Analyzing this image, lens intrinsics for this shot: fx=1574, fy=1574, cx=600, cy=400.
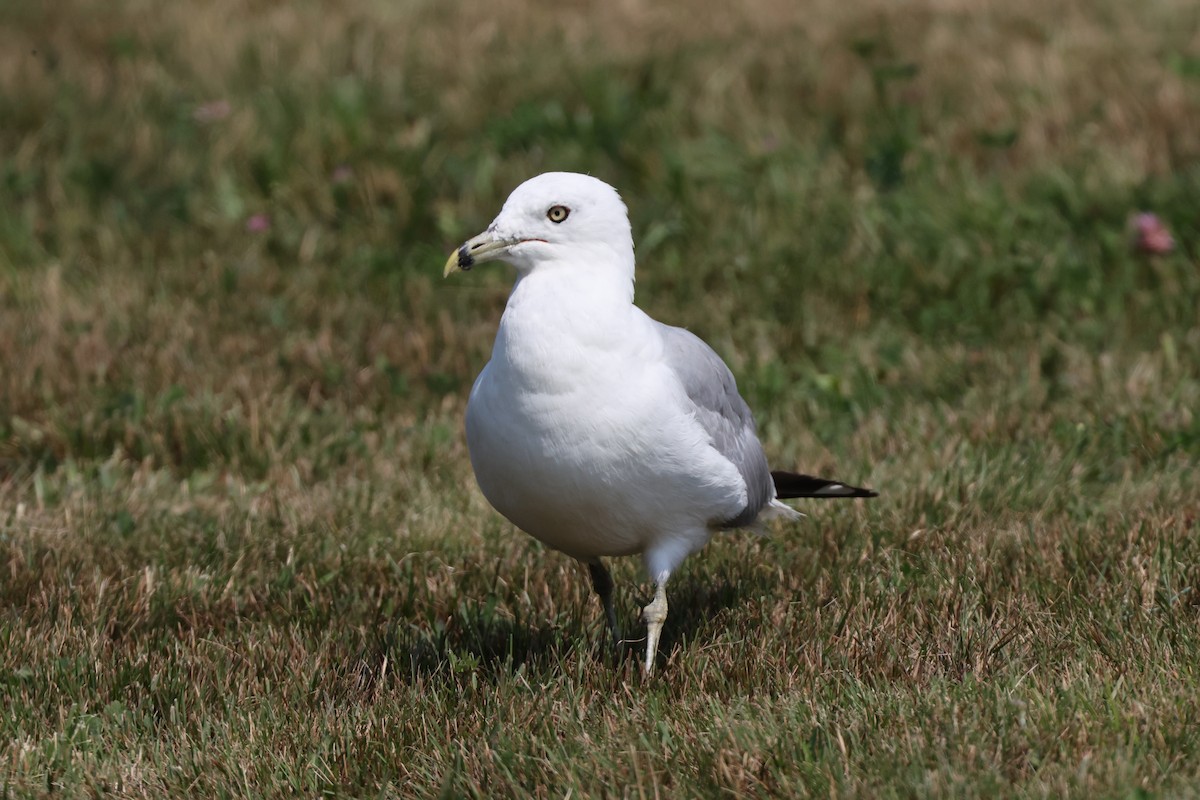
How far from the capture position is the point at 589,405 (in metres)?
3.86

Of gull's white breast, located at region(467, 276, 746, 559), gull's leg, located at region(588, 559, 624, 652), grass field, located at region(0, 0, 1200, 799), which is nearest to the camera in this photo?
grass field, located at region(0, 0, 1200, 799)

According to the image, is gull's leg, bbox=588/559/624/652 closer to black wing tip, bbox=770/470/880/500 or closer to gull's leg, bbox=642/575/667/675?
gull's leg, bbox=642/575/667/675

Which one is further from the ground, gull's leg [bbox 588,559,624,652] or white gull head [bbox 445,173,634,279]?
white gull head [bbox 445,173,634,279]

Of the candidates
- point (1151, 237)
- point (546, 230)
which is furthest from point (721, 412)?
point (1151, 237)

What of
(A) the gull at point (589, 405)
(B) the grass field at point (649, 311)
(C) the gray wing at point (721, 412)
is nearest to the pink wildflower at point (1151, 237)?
(B) the grass field at point (649, 311)

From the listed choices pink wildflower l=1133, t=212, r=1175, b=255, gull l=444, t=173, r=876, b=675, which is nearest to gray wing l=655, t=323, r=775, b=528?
gull l=444, t=173, r=876, b=675

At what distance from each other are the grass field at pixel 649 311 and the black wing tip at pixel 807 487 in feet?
0.66

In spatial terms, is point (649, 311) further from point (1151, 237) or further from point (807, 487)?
point (807, 487)

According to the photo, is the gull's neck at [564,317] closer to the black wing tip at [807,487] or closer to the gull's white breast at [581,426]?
the gull's white breast at [581,426]

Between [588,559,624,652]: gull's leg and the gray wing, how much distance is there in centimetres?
38

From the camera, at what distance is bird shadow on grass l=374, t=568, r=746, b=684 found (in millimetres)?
4234

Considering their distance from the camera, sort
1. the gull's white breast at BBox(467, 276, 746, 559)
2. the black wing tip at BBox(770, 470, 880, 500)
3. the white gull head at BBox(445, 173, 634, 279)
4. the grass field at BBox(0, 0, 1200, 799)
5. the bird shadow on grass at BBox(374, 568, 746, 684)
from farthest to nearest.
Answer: the black wing tip at BBox(770, 470, 880, 500)
the bird shadow on grass at BBox(374, 568, 746, 684)
the white gull head at BBox(445, 173, 634, 279)
the gull's white breast at BBox(467, 276, 746, 559)
the grass field at BBox(0, 0, 1200, 799)

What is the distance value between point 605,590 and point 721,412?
640 mm

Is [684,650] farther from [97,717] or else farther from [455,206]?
[455,206]
